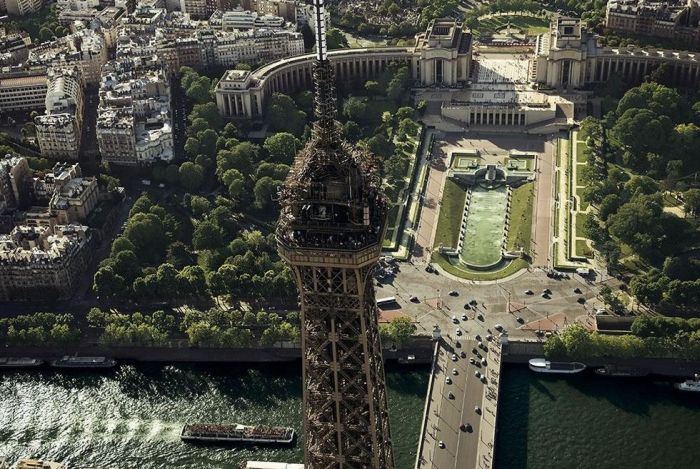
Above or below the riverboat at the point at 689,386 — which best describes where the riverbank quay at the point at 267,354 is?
above

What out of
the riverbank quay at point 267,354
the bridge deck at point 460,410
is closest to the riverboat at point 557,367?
the riverbank quay at point 267,354

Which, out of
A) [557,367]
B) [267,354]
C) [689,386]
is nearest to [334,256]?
[267,354]

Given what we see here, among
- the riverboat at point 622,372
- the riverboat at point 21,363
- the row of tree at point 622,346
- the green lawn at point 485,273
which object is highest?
the green lawn at point 485,273

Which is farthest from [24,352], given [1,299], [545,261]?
[545,261]

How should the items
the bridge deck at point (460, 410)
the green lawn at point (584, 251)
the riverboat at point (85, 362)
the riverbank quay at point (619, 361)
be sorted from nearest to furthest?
the bridge deck at point (460, 410) < the riverbank quay at point (619, 361) < the riverboat at point (85, 362) < the green lawn at point (584, 251)

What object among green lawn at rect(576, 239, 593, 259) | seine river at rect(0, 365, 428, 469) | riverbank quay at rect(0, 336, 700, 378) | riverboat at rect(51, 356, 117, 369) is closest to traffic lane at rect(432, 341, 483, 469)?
seine river at rect(0, 365, 428, 469)

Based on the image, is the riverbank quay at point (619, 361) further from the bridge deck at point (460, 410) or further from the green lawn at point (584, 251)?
the green lawn at point (584, 251)
